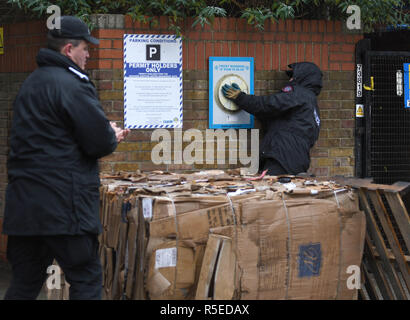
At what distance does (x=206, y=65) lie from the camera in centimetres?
693

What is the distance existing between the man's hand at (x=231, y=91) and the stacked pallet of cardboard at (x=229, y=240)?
7.70 ft

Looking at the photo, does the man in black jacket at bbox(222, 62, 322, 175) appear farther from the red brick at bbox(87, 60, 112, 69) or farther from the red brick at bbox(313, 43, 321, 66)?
the red brick at bbox(87, 60, 112, 69)

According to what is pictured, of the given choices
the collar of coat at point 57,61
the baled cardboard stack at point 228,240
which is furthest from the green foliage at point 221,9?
the collar of coat at point 57,61

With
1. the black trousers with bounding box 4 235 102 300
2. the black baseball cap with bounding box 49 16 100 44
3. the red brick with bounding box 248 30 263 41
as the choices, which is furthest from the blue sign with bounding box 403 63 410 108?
the black trousers with bounding box 4 235 102 300

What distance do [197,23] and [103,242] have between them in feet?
9.70

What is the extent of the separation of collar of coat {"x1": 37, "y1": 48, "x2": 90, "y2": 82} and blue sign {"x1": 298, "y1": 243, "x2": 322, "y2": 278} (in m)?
1.78

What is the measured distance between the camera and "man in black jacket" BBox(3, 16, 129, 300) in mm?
3695

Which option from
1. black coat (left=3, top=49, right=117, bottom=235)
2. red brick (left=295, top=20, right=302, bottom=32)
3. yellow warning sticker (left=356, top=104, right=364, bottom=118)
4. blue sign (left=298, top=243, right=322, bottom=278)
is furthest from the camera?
yellow warning sticker (left=356, top=104, right=364, bottom=118)

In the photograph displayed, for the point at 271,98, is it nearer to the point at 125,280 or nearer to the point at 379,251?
the point at 379,251

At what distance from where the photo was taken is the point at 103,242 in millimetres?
4621

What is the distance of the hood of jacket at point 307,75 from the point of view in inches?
268

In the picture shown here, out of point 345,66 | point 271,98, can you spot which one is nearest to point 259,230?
point 271,98

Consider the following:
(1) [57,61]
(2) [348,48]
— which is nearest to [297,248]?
(1) [57,61]

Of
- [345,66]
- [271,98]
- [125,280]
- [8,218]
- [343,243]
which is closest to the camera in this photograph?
[8,218]
